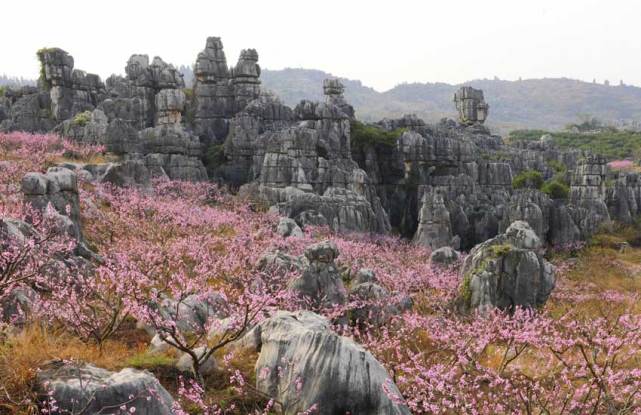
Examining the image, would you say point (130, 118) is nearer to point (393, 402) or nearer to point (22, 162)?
point (22, 162)

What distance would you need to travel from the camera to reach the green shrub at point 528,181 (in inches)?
2378

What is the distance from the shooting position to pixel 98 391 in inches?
283

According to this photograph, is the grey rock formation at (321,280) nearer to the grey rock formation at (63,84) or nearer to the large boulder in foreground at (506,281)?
the large boulder in foreground at (506,281)

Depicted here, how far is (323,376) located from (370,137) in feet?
150

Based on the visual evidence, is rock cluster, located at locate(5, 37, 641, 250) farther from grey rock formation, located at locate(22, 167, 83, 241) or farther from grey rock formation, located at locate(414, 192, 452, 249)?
grey rock formation, located at locate(22, 167, 83, 241)

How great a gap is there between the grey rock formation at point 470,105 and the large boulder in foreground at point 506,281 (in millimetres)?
67109

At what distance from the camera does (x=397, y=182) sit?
52812mm

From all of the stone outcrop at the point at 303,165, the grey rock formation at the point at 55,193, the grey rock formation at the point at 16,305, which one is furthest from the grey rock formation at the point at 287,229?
the grey rock formation at the point at 16,305

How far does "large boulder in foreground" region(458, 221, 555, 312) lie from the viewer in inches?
790

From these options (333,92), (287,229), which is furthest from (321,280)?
(333,92)

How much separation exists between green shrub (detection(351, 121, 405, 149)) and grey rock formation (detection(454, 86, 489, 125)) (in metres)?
34.1

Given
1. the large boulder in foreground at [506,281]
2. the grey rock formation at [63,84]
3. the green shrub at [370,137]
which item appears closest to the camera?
the large boulder in foreground at [506,281]

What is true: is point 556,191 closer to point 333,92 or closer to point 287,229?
point 333,92

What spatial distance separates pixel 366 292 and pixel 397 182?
36.2m
